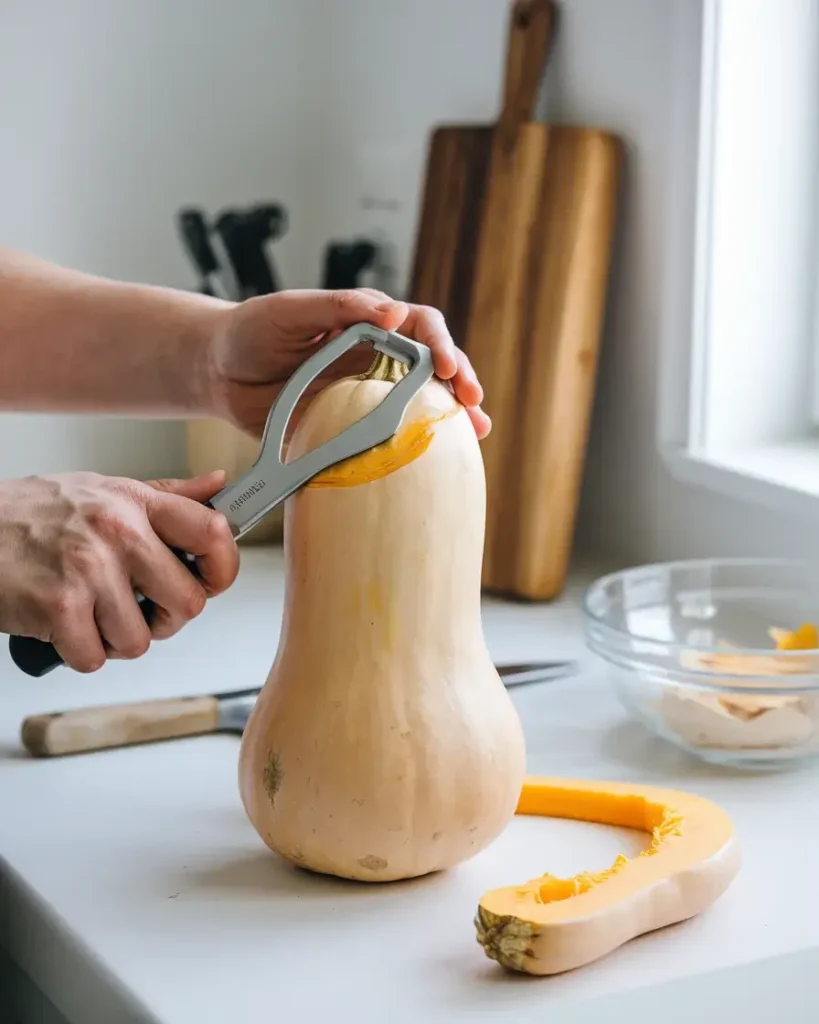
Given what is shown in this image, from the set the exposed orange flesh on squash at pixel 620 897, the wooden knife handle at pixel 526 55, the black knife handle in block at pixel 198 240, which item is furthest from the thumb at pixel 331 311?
the black knife handle in block at pixel 198 240

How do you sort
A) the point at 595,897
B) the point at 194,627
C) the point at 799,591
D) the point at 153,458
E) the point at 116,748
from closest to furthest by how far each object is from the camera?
1. the point at 595,897
2. the point at 116,748
3. the point at 799,591
4. the point at 194,627
5. the point at 153,458

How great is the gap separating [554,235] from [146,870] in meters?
0.76

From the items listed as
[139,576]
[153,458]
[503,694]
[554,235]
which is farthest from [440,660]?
[153,458]

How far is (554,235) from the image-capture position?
1.37 metres

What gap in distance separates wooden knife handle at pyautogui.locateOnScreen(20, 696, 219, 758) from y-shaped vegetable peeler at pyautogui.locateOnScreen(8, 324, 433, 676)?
20cm

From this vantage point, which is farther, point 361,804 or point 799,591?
point 799,591

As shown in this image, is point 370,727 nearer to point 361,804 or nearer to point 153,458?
point 361,804

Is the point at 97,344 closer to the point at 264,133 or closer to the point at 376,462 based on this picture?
the point at 376,462

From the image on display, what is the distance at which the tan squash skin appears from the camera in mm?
769

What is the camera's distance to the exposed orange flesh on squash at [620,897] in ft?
2.25

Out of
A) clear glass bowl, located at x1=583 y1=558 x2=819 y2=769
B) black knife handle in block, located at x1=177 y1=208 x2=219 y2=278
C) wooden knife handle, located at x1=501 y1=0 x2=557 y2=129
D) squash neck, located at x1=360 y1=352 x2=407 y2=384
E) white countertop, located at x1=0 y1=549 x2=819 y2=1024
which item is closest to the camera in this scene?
white countertop, located at x1=0 y1=549 x2=819 y2=1024

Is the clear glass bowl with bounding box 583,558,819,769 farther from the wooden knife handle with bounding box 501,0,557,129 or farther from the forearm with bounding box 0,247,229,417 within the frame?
the wooden knife handle with bounding box 501,0,557,129

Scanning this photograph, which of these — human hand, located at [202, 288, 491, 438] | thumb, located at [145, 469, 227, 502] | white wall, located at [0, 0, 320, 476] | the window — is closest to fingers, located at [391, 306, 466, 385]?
human hand, located at [202, 288, 491, 438]

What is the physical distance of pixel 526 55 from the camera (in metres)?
1.45
